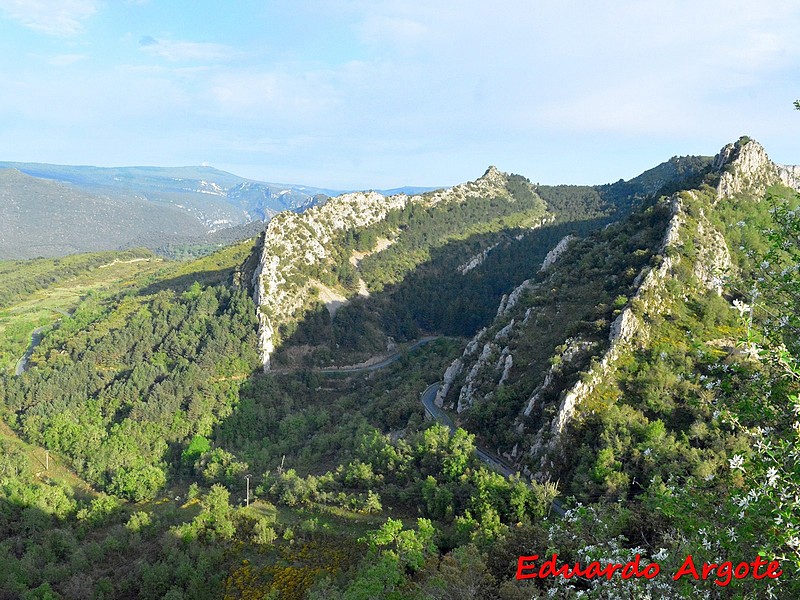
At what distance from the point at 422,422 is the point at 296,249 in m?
66.8

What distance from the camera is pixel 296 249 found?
391ft

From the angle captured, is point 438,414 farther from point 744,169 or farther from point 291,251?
point 291,251

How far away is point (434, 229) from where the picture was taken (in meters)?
159

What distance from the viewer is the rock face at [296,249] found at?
105438mm

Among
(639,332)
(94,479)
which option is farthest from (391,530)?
(94,479)

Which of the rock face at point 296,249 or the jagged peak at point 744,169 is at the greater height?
the jagged peak at point 744,169

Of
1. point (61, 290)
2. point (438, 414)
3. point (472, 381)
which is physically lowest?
point (61, 290)

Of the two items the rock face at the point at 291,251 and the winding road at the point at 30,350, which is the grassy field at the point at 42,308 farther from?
the rock face at the point at 291,251

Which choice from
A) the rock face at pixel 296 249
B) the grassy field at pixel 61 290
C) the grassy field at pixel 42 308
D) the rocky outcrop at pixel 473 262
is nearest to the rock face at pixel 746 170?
the rocky outcrop at pixel 473 262

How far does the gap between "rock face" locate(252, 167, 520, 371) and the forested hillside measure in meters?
0.67

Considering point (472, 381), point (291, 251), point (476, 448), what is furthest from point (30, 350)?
point (476, 448)

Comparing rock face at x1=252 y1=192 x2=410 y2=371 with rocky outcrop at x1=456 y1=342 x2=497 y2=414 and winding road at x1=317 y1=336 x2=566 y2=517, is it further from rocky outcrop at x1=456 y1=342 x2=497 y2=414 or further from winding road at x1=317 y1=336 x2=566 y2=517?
rocky outcrop at x1=456 y1=342 x2=497 y2=414

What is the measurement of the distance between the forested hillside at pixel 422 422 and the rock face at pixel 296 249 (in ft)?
2.19

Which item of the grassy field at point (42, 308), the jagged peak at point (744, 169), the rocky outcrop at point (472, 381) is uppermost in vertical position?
the jagged peak at point (744, 169)
